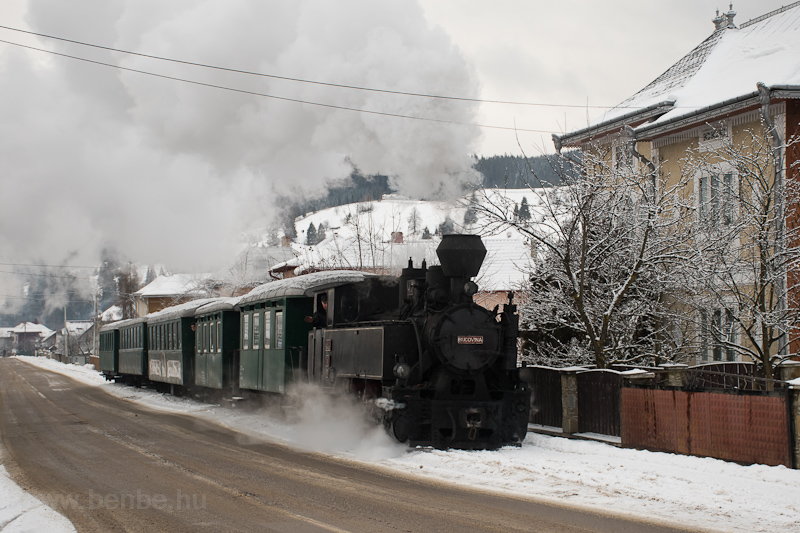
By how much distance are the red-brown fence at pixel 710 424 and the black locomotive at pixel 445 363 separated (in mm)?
1679

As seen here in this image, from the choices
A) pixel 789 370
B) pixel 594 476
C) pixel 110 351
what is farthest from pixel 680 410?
pixel 110 351

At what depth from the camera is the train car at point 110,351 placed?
3591 centimetres

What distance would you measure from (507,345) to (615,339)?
4.91 metres

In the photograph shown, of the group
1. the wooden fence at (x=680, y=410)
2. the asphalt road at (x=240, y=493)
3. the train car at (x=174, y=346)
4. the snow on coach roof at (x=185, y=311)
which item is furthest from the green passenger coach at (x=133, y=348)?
the wooden fence at (x=680, y=410)

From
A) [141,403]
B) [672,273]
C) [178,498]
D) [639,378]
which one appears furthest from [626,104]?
[178,498]

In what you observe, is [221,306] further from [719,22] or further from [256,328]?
[719,22]

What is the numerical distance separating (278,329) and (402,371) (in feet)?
17.0

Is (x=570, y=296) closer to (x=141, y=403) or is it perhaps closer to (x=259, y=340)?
(x=259, y=340)

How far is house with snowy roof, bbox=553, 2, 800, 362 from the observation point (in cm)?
1501

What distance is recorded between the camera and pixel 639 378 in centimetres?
1222

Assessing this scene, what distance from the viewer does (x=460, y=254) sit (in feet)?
36.4

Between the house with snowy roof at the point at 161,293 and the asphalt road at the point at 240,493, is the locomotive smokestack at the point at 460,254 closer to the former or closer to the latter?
the asphalt road at the point at 240,493

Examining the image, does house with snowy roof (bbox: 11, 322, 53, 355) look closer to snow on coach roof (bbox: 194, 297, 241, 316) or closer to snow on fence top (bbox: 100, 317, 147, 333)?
snow on fence top (bbox: 100, 317, 147, 333)

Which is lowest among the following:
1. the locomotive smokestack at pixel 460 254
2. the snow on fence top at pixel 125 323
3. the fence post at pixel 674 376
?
the fence post at pixel 674 376
